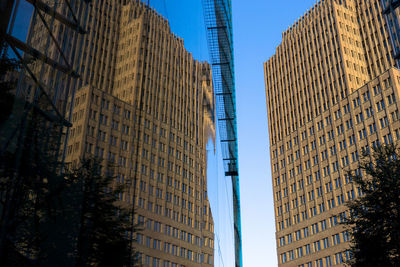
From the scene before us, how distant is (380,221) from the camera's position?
2417 centimetres

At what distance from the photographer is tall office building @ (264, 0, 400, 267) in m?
76.4

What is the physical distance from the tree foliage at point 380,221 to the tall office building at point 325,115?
48875 millimetres

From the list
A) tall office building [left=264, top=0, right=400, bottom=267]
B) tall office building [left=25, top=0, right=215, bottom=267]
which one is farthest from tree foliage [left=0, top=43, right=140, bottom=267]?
tall office building [left=264, top=0, right=400, bottom=267]

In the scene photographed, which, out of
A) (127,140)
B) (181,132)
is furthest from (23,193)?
(181,132)

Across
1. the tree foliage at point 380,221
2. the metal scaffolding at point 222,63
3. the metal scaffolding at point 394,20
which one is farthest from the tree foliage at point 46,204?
the tree foliage at point 380,221

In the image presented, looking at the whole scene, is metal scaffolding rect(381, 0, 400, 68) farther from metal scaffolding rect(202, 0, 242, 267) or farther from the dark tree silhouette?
the dark tree silhouette

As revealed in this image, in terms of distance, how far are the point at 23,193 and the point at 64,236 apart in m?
0.73

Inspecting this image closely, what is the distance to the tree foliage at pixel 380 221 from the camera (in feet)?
75.8

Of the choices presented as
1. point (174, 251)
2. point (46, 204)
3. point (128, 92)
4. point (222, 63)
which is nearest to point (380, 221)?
point (222, 63)

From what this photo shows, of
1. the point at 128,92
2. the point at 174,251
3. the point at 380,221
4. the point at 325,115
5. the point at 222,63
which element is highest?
the point at 325,115

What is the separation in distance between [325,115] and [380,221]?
Result: 6768 cm

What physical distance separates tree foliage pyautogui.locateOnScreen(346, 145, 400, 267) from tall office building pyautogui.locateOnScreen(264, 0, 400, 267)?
48875 mm

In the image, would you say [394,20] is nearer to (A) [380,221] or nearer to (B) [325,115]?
(A) [380,221]

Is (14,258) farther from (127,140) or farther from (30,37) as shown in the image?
(127,140)
